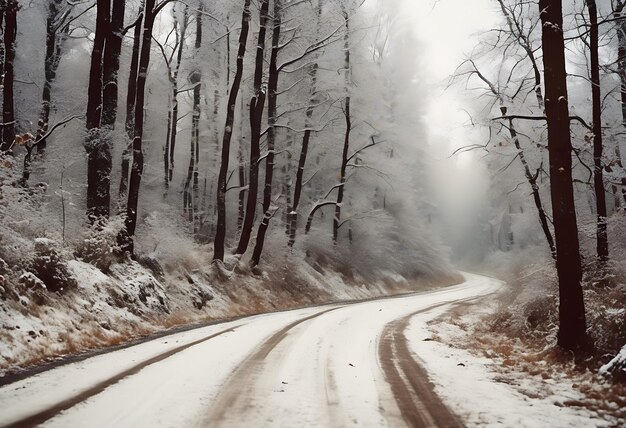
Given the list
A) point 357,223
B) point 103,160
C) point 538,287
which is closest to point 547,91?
point 538,287

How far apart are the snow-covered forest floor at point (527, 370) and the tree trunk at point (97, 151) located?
29.6 feet

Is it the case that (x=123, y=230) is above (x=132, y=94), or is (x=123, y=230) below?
below

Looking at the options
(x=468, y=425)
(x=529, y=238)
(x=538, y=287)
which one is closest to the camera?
(x=468, y=425)

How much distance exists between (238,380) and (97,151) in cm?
903

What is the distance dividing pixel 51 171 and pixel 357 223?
820 inches

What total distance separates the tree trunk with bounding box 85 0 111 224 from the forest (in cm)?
5

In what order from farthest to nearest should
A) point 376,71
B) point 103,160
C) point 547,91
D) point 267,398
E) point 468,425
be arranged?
1. point 376,71
2. point 103,160
3. point 547,91
4. point 267,398
5. point 468,425

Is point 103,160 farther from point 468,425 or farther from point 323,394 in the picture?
point 468,425

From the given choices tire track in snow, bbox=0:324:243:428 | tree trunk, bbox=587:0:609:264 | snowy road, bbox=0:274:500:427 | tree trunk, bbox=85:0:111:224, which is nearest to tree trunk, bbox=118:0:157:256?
tree trunk, bbox=85:0:111:224

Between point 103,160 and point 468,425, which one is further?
point 103,160

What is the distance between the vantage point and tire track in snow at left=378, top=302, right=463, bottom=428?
168 inches

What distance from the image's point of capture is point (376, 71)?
3061cm

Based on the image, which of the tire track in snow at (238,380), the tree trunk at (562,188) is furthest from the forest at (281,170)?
the tire track in snow at (238,380)

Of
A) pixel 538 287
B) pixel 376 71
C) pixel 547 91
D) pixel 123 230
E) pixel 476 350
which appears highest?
pixel 376 71
